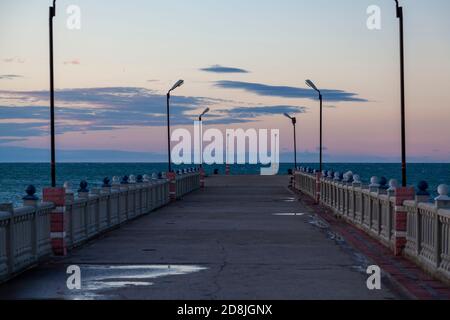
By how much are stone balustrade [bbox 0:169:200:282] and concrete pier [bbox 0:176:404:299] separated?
1.16ft

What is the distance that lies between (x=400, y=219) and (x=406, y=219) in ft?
0.42

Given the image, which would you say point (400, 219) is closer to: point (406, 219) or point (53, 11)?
point (406, 219)

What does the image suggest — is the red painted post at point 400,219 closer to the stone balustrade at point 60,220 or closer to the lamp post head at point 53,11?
the stone balustrade at point 60,220

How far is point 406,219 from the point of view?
Answer: 18.6 meters

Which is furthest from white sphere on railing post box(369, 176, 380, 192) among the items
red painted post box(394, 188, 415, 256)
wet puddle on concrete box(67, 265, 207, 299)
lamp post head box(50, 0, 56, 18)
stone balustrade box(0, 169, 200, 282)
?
lamp post head box(50, 0, 56, 18)

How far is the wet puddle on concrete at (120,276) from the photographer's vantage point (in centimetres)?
1386

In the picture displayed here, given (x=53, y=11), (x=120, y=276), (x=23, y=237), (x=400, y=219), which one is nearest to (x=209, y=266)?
(x=120, y=276)

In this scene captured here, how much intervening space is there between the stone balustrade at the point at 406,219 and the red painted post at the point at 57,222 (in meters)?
7.23

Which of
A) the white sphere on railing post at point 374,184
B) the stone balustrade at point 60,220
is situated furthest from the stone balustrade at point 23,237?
the white sphere on railing post at point 374,184

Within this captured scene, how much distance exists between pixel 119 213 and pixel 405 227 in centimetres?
1180

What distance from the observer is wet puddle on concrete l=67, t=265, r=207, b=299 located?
45.5 feet
